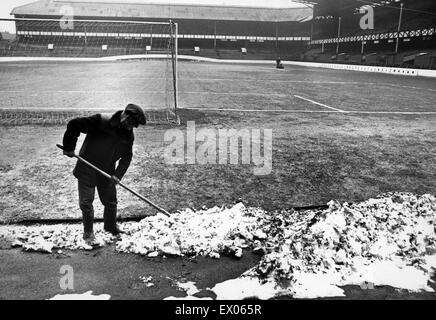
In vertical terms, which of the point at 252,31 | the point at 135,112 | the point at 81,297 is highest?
the point at 252,31

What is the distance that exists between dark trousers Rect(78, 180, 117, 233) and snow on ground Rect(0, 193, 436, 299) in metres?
0.15

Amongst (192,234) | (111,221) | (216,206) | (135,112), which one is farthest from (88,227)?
(216,206)

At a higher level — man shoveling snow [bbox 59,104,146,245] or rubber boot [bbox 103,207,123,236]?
man shoveling snow [bbox 59,104,146,245]

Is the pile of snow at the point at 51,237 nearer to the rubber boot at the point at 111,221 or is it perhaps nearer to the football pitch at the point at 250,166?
the rubber boot at the point at 111,221

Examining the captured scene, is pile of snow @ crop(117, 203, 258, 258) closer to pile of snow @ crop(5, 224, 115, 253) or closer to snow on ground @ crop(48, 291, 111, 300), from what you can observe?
pile of snow @ crop(5, 224, 115, 253)

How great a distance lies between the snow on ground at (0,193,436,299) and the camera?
9.69 feet

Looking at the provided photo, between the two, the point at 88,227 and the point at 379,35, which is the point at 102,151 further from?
the point at 379,35

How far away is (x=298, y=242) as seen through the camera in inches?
132

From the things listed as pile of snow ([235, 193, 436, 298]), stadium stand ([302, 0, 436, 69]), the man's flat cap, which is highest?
stadium stand ([302, 0, 436, 69])

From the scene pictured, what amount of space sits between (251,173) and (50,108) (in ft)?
23.6

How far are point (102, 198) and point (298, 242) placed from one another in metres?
1.91

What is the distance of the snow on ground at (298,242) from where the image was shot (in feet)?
9.69

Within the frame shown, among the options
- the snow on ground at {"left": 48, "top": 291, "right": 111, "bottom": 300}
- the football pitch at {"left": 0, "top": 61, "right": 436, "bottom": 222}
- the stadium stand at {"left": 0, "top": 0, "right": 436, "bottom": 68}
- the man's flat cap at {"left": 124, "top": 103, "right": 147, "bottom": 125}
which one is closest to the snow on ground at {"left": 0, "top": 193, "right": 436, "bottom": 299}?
the football pitch at {"left": 0, "top": 61, "right": 436, "bottom": 222}
